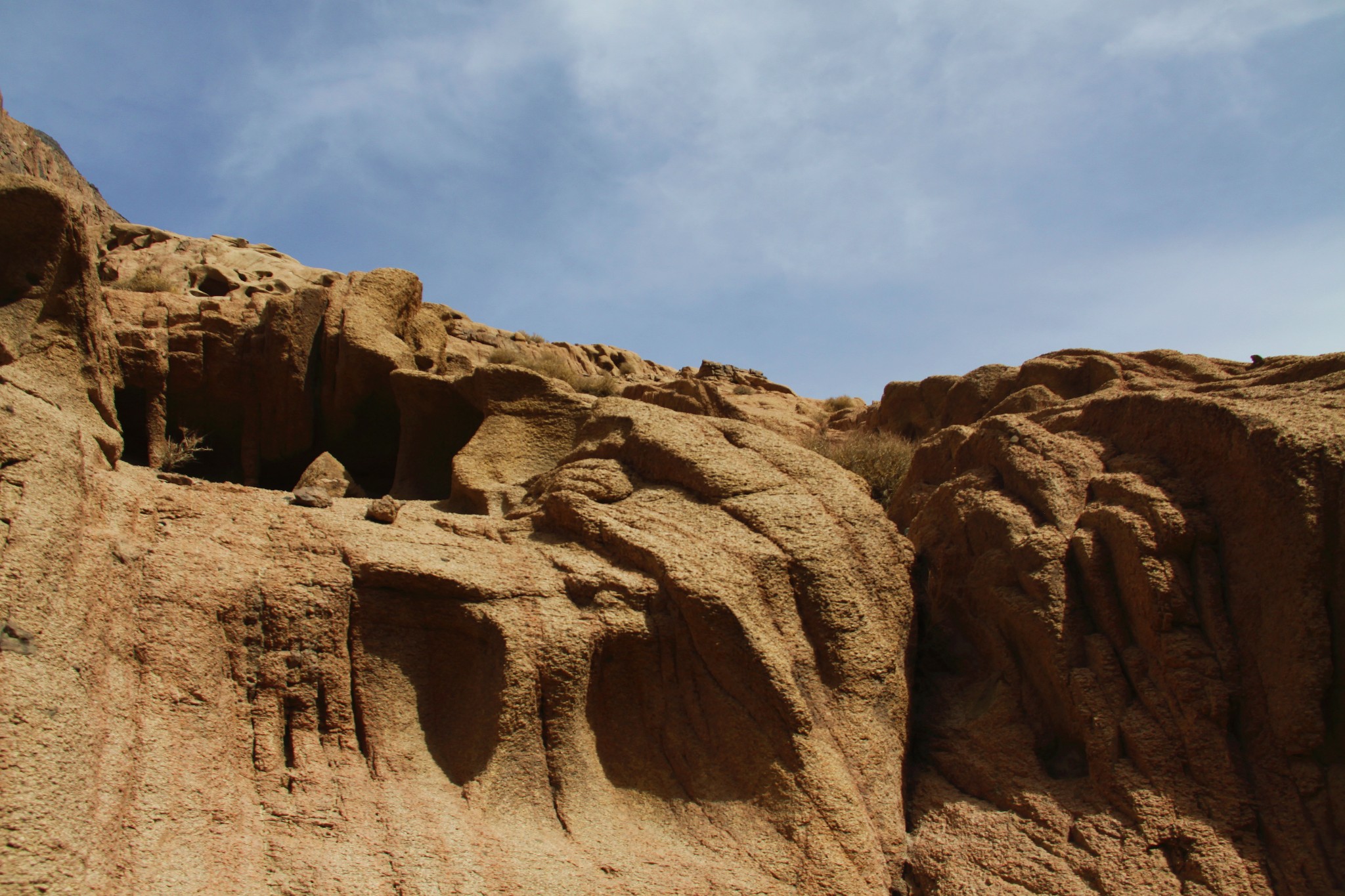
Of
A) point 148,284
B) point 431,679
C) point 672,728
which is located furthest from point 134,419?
point 672,728

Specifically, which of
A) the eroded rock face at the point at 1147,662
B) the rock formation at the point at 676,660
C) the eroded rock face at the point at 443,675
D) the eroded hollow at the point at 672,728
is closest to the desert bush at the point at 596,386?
the rock formation at the point at 676,660

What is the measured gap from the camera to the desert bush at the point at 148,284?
11.6 meters

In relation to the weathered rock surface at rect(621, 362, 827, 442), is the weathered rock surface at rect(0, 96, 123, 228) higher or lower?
higher

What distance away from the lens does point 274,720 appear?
15.3 feet

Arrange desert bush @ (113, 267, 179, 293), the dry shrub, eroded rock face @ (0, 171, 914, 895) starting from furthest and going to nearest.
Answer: the dry shrub
desert bush @ (113, 267, 179, 293)
eroded rock face @ (0, 171, 914, 895)

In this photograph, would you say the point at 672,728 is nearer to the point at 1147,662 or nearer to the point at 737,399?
the point at 1147,662

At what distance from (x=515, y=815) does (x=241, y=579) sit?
1739mm

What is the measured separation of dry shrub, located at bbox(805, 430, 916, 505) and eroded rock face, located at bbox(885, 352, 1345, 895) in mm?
7097

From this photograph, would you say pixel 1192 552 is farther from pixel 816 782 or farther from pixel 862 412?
pixel 862 412

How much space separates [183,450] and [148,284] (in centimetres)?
371

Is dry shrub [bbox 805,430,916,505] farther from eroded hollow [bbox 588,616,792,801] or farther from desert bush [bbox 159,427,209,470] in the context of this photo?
eroded hollow [bbox 588,616,792,801]

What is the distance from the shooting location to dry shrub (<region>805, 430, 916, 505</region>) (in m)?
14.0

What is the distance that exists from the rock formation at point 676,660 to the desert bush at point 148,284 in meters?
5.37

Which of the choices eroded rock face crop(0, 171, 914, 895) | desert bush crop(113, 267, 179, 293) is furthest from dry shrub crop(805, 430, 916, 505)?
desert bush crop(113, 267, 179, 293)
